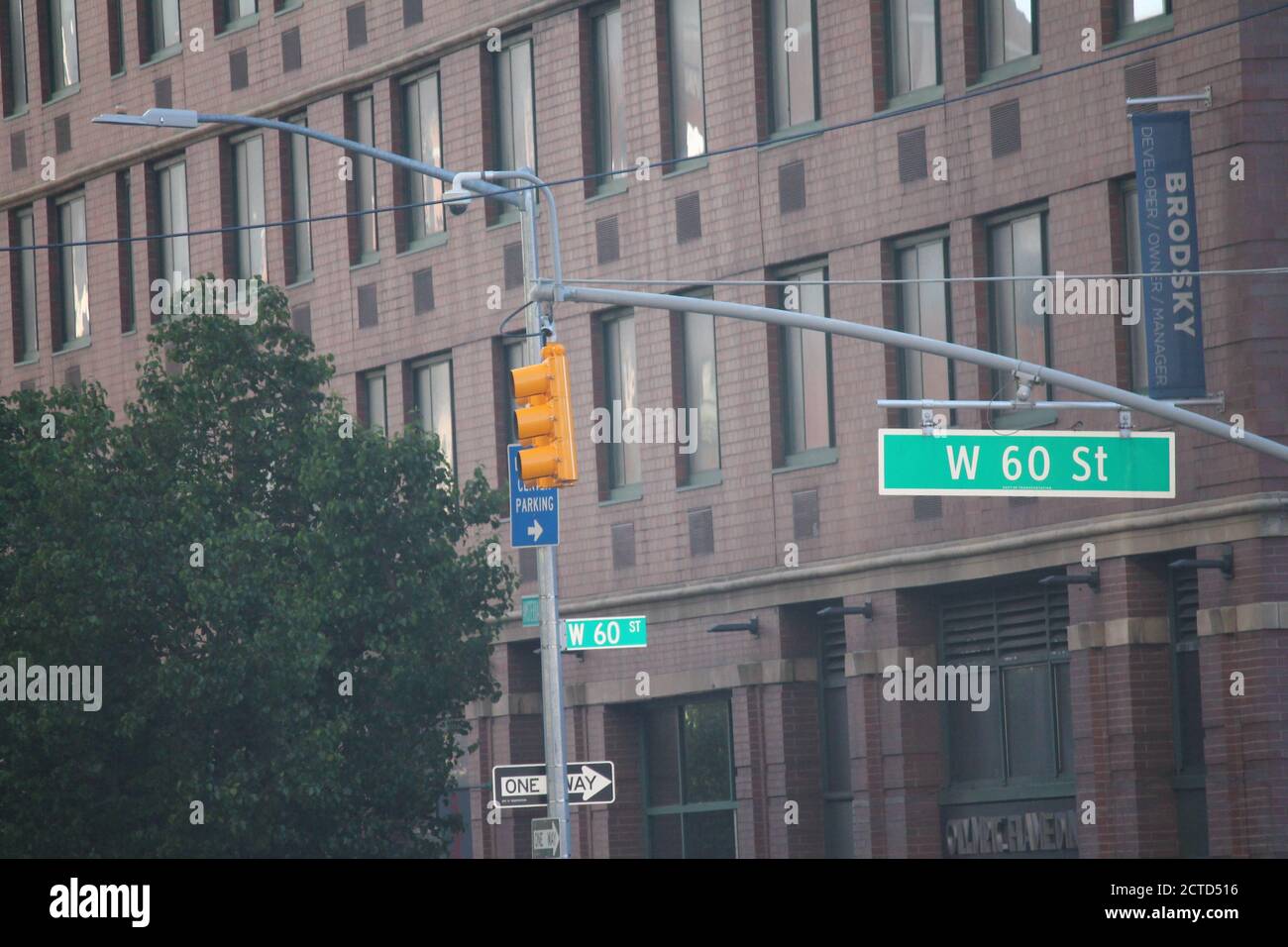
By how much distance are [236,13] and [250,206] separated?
11.2 feet

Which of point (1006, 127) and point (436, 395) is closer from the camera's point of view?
point (1006, 127)

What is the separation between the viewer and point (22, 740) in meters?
24.4

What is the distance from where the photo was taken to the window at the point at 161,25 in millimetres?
41719

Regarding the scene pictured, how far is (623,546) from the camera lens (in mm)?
32562

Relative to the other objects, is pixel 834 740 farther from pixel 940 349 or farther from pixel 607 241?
pixel 940 349

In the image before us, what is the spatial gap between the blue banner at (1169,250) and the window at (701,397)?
792cm

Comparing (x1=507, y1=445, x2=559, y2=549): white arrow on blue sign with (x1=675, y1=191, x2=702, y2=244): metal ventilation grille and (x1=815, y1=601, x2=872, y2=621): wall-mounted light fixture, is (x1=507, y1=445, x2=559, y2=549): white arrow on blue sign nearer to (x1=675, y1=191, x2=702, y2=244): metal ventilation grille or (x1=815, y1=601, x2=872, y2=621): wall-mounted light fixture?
(x1=815, y1=601, x2=872, y2=621): wall-mounted light fixture

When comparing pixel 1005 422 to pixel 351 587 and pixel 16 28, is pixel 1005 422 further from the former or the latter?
pixel 16 28

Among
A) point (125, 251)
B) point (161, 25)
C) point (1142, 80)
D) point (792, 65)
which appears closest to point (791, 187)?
point (792, 65)

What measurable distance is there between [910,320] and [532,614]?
7.50 meters

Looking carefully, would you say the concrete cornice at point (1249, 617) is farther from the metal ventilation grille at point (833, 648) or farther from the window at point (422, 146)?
the window at point (422, 146)

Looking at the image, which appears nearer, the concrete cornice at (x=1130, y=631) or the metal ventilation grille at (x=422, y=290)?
the concrete cornice at (x=1130, y=631)

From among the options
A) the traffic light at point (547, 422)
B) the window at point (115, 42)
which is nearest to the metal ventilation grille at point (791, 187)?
the traffic light at point (547, 422)
